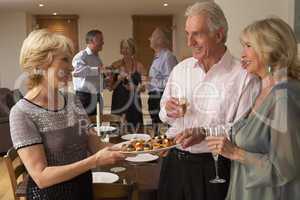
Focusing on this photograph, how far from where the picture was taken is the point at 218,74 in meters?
1.74

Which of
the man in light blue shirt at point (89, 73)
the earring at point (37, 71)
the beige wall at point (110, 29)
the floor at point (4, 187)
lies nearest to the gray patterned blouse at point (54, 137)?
the earring at point (37, 71)

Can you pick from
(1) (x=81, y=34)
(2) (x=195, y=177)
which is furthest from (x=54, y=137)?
(1) (x=81, y=34)

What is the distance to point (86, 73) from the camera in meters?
4.99

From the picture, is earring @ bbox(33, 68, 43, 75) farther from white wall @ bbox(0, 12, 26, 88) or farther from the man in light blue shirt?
white wall @ bbox(0, 12, 26, 88)

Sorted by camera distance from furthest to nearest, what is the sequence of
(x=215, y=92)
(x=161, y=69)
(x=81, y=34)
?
(x=81, y=34) < (x=161, y=69) < (x=215, y=92)

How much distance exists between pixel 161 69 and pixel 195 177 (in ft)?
10.2

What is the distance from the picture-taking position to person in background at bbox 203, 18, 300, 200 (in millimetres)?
1331

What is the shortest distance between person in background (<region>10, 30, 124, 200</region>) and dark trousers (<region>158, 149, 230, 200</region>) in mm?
365

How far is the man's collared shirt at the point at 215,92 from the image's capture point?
5.47 feet

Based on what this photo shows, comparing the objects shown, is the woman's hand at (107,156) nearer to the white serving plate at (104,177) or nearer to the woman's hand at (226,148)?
the woman's hand at (226,148)

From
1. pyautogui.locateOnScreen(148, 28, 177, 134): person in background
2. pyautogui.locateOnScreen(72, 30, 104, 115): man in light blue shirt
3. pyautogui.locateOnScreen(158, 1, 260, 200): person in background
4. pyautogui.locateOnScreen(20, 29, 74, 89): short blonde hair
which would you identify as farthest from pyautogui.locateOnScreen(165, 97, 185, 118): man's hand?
pyautogui.locateOnScreen(72, 30, 104, 115): man in light blue shirt

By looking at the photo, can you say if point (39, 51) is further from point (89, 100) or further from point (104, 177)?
point (89, 100)

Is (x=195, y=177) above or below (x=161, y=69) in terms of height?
below

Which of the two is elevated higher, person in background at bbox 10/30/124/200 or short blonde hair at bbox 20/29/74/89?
short blonde hair at bbox 20/29/74/89
